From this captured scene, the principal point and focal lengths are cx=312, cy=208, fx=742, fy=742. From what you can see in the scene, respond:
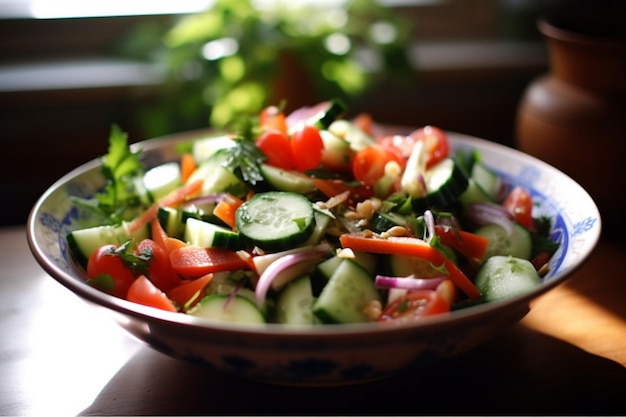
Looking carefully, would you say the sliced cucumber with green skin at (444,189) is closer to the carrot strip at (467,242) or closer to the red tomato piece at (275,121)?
the carrot strip at (467,242)

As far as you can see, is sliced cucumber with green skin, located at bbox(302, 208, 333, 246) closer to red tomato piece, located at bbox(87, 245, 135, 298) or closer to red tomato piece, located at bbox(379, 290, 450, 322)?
red tomato piece, located at bbox(379, 290, 450, 322)

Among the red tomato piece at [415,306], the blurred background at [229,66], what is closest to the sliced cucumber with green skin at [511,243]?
the red tomato piece at [415,306]

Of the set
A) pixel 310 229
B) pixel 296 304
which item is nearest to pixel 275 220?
pixel 310 229

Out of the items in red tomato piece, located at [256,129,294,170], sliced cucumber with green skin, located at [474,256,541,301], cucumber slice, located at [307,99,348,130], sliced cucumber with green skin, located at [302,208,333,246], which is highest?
cucumber slice, located at [307,99,348,130]

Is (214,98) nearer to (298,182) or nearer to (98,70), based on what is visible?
(98,70)

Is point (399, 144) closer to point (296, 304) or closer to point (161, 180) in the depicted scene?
point (161, 180)

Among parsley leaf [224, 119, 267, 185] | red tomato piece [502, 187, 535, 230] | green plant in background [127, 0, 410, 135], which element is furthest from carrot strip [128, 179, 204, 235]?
green plant in background [127, 0, 410, 135]
